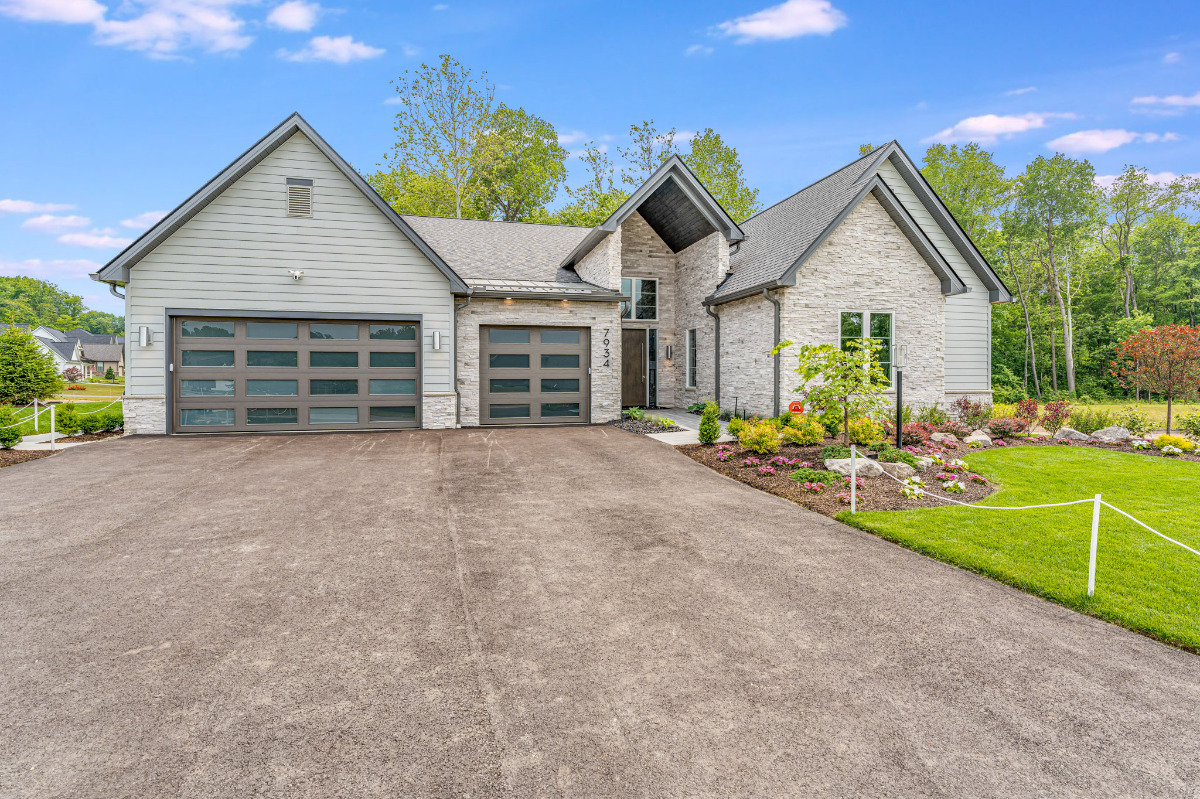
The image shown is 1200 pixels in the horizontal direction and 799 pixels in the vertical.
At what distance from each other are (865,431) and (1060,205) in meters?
32.3

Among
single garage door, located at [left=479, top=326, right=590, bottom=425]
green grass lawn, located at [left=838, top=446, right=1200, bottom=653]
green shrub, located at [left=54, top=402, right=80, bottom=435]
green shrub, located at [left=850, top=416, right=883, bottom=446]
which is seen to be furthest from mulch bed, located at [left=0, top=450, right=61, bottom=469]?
green shrub, located at [left=850, top=416, right=883, bottom=446]

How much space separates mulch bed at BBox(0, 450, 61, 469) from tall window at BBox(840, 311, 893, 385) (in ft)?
52.6

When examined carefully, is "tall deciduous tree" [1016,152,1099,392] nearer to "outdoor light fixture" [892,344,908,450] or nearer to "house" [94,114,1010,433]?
"house" [94,114,1010,433]

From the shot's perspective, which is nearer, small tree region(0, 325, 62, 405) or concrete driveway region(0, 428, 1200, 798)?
concrete driveway region(0, 428, 1200, 798)

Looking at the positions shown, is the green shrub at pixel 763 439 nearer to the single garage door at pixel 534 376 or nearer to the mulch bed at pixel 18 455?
the single garage door at pixel 534 376

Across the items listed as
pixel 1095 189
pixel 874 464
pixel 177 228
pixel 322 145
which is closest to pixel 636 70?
pixel 322 145

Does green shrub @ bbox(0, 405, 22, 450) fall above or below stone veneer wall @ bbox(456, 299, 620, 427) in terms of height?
below

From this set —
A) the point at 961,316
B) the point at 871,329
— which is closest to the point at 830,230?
the point at 871,329

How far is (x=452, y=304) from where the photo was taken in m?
13.0

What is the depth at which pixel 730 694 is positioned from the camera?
2.89 metres

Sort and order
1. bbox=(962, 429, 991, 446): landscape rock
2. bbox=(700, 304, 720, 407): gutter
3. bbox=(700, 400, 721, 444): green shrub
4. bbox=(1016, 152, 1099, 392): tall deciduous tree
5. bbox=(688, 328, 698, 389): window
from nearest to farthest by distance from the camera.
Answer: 1. bbox=(700, 400, 721, 444): green shrub
2. bbox=(962, 429, 991, 446): landscape rock
3. bbox=(700, 304, 720, 407): gutter
4. bbox=(688, 328, 698, 389): window
5. bbox=(1016, 152, 1099, 392): tall deciduous tree

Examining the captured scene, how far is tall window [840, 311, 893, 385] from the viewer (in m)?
12.9

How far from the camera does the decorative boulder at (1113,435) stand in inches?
429

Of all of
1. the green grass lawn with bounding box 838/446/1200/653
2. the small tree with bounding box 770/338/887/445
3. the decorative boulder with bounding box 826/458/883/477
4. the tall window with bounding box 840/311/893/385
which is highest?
the tall window with bounding box 840/311/893/385
